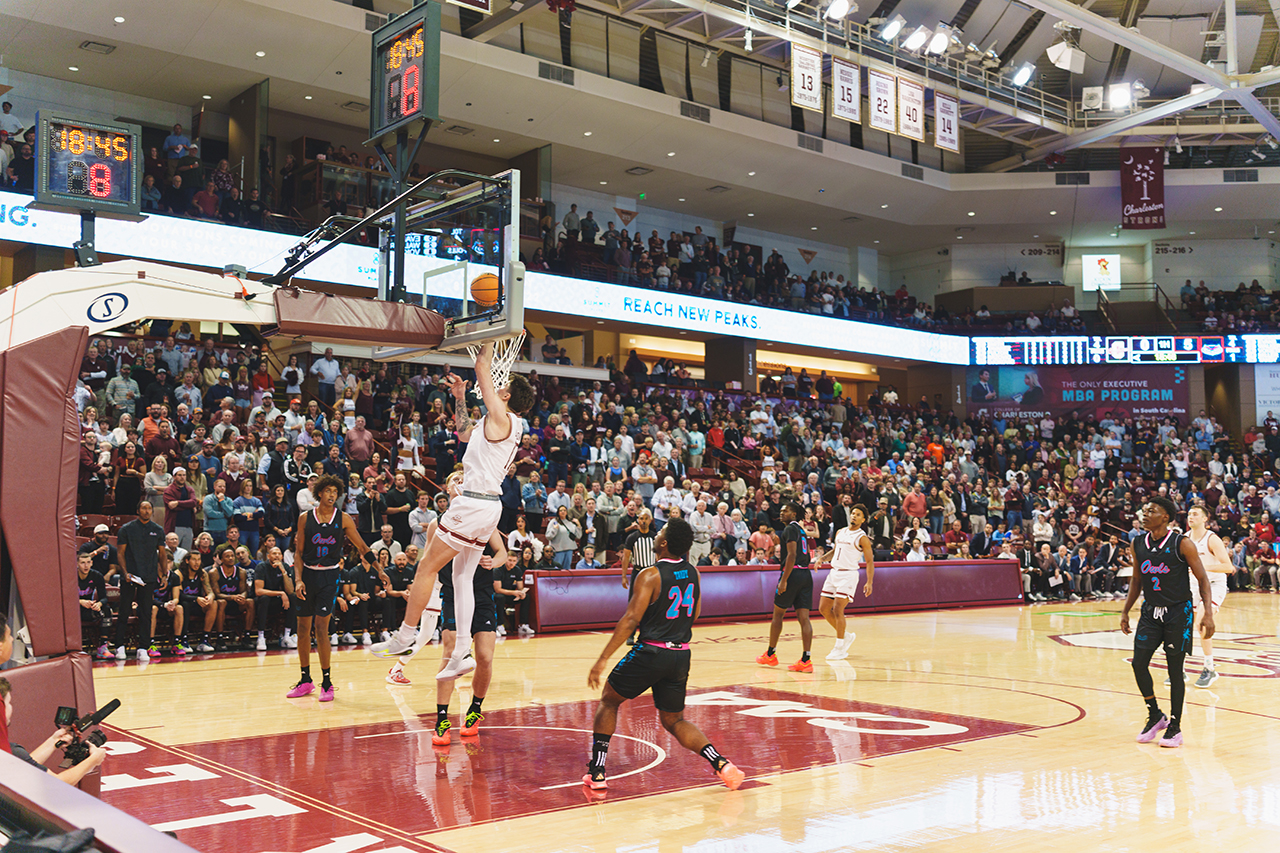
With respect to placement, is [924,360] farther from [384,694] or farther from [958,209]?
[384,694]

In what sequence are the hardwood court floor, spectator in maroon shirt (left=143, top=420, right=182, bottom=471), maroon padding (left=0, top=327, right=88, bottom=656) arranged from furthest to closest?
spectator in maroon shirt (left=143, top=420, right=182, bottom=471) → maroon padding (left=0, top=327, right=88, bottom=656) → the hardwood court floor

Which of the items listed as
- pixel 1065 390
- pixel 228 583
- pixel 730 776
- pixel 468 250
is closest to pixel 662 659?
pixel 730 776

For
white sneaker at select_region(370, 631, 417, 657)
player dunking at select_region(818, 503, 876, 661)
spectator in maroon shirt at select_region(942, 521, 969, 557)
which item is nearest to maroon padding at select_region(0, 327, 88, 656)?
white sneaker at select_region(370, 631, 417, 657)

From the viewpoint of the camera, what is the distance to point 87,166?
7.45 meters

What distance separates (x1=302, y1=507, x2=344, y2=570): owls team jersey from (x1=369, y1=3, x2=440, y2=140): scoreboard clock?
3537mm

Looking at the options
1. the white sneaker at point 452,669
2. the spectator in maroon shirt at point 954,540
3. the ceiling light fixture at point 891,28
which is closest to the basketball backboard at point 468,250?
the white sneaker at point 452,669

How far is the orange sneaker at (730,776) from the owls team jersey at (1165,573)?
12.6 feet

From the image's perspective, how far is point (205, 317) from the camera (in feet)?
21.7

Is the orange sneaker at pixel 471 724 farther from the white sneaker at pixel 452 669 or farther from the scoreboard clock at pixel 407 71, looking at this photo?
the scoreboard clock at pixel 407 71

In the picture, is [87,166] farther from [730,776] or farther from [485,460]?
[730,776]

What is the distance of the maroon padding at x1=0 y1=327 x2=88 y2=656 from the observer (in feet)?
18.8

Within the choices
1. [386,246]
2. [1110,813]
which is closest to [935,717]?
[1110,813]

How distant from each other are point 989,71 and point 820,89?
10.8m

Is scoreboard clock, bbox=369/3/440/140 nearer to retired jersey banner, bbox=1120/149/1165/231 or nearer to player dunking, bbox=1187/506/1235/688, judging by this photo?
player dunking, bbox=1187/506/1235/688
